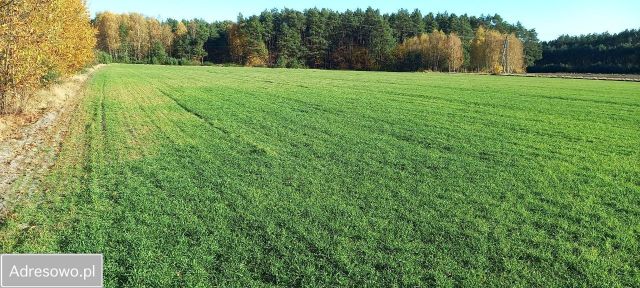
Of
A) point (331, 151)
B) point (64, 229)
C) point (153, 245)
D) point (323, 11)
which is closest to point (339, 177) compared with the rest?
point (331, 151)

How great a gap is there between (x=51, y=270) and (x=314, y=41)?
Result: 381 feet

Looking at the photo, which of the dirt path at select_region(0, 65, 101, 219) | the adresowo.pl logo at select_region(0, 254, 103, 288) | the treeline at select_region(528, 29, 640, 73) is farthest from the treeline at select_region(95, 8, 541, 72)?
the adresowo.pl logo at select_region(0, 254, 103, 288)

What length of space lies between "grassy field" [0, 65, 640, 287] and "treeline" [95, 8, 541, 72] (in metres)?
93.4

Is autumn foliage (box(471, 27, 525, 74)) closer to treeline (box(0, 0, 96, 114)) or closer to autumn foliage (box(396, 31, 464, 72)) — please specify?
autumn foliage (box(396, 31, 464, 72))

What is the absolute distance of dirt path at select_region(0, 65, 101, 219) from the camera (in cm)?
941

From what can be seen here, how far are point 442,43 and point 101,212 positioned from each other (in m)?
102

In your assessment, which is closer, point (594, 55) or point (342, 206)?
point (342, 206)

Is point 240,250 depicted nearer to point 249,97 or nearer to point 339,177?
point 339,177

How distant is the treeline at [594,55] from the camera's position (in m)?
95.1

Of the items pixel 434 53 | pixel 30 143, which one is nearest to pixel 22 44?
pixel 30 143

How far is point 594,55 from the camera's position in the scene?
11150cm

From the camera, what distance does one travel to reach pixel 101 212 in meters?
7.88

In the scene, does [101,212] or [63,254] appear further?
[101,212]

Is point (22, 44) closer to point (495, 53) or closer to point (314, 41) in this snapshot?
point (495, 53)
